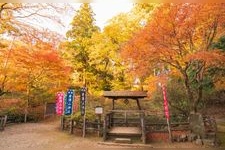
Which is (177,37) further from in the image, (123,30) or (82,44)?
(82,44)

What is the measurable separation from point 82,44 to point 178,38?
1154 cm

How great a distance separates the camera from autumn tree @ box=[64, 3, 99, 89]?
19.2 meters

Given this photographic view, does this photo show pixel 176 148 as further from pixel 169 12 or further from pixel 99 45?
pixel 99 45

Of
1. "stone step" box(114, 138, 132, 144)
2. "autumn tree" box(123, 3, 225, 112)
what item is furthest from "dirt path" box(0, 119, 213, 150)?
"autumn tree" box(123, 3, 225, 112)

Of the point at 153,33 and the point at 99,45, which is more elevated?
the point at 99,45

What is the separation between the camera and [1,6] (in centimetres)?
538

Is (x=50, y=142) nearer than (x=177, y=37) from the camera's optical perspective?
Yes

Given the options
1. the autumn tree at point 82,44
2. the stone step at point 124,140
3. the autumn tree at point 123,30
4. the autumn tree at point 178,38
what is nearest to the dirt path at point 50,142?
the stone step at point 124,140

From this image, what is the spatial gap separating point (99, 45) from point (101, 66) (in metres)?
1.57

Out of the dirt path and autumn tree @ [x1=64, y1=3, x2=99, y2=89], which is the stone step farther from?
autumn tree @ [x1=64, y1=3, x2=99, y2=89]

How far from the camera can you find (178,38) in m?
9.12

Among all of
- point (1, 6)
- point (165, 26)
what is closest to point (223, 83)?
point (165, 26)

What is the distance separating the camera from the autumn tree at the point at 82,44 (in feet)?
63.1

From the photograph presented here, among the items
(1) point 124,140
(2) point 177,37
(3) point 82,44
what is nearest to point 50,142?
(1) point 124,140
